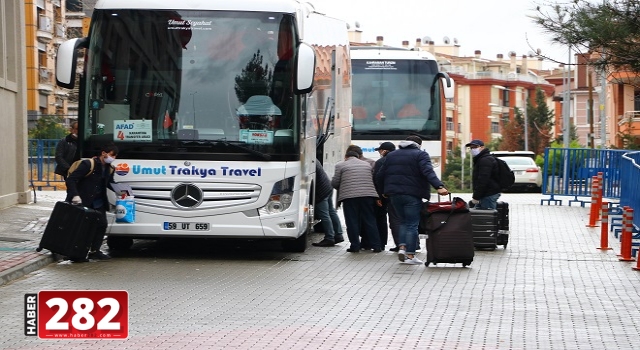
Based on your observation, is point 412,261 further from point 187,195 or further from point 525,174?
point 525,174

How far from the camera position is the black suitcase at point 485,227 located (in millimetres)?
18625

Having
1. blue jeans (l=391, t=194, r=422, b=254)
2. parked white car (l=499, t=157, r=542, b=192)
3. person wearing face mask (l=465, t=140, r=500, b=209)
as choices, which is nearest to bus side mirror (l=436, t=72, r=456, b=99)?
person wearing face mask (l=465, t=140, r=500, b=209)

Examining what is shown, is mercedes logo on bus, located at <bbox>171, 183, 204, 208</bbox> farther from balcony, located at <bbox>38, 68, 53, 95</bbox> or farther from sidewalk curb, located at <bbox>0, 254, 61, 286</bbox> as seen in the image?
balcony, located at <bbox>38, 68, 53, 95</bbox>

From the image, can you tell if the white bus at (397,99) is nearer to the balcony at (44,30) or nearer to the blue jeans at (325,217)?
the blue jeans at (325,217)

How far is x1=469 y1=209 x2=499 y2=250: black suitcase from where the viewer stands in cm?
1862

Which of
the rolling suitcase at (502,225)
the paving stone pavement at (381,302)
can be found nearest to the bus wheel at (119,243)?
the paving stone pavement at (381,302)

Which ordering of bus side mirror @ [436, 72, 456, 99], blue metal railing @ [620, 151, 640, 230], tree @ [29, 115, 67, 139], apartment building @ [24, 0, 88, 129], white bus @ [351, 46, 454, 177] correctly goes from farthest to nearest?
apartment building @ [24, 0, 88, 129]
tree @ [29, 115, 67, 139]
white bus @ [351, 46, 454, 177]
bus side mirror @ [436, 72, 456, 99]
blue metal railing @ [620, 151, 640, 230]

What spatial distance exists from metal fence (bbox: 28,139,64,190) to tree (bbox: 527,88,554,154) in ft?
252

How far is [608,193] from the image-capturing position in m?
30.2

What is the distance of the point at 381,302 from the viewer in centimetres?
1250

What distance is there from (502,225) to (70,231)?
691 cm

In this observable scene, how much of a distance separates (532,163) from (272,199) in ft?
99.6

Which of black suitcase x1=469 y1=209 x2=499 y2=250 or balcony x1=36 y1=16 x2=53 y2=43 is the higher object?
balcony x1=36 y1=16 x2=53 y2=43

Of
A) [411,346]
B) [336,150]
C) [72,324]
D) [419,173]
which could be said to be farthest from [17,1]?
[72,324]
